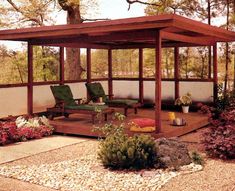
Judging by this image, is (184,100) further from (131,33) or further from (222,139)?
(222,139)

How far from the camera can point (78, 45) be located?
1231 centimetres

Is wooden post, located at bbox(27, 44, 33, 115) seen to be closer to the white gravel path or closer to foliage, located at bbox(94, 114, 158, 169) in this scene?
the white gravel path

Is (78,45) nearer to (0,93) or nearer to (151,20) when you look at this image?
(0,93)

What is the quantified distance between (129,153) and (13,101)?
5.58m

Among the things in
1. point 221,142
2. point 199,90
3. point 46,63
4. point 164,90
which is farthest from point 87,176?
point 46,63

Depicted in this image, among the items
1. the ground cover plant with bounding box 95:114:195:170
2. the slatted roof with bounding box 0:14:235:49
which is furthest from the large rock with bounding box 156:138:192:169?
the slatted roof with bounding box 0:14:235:49

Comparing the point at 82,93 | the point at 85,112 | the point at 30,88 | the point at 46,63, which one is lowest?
the point at 85,112

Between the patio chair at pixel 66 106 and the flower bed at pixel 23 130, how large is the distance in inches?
24.4

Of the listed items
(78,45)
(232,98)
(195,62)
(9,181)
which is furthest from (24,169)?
(195,62)

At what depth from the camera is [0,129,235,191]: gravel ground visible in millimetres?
5430

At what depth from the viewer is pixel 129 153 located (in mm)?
6227

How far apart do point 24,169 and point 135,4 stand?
46.5 ft

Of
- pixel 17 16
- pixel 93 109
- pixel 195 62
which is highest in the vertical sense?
pixel 17 16

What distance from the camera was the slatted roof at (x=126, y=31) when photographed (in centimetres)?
803
